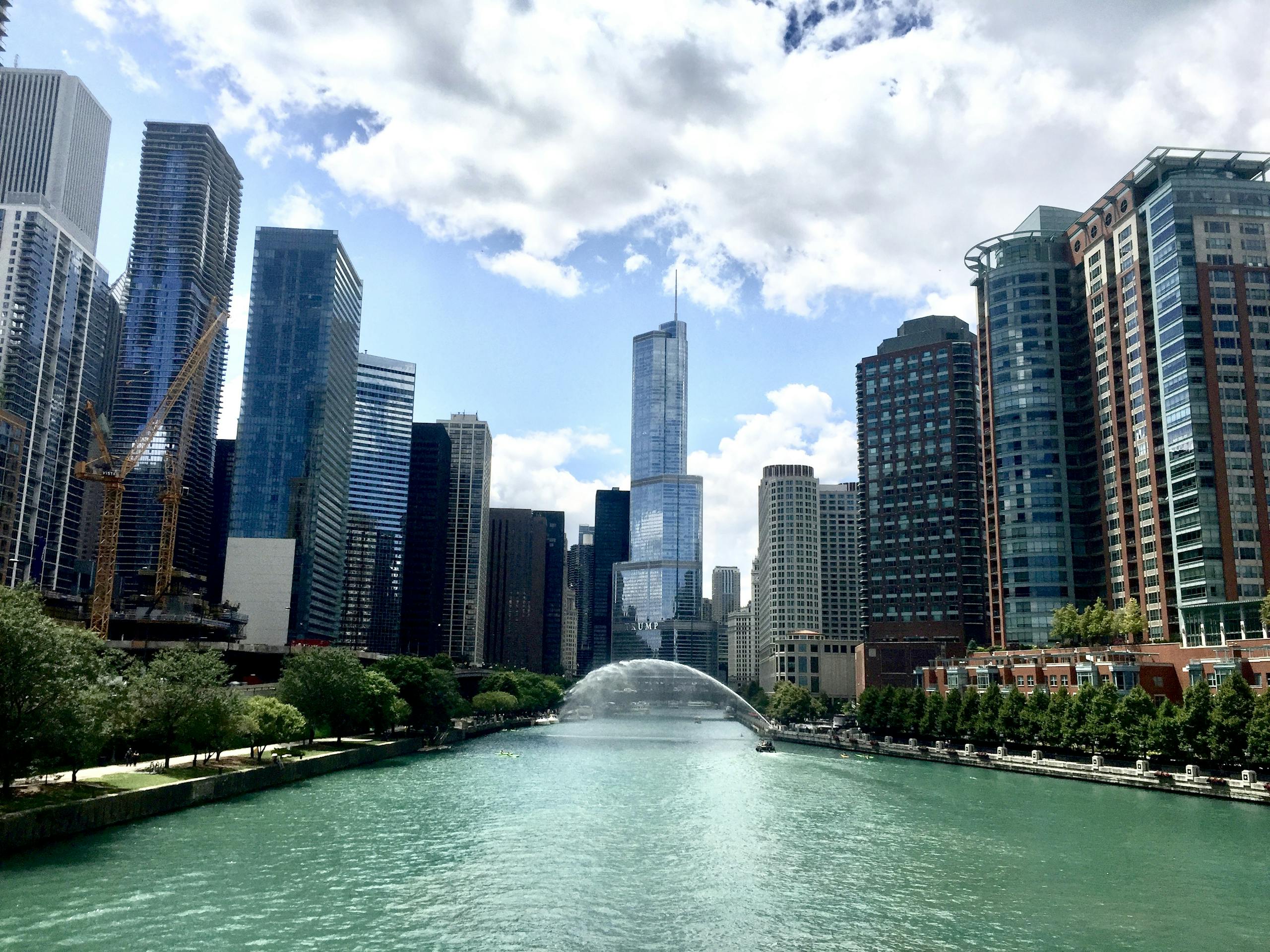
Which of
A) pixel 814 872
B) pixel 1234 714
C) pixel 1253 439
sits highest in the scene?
pixel 1253 439

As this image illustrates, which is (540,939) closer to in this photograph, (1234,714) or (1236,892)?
(1236,892)

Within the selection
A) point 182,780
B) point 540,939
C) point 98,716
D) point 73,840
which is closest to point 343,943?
point 540,939

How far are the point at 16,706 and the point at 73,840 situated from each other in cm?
1073

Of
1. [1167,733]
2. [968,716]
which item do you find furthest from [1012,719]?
[1167,733]

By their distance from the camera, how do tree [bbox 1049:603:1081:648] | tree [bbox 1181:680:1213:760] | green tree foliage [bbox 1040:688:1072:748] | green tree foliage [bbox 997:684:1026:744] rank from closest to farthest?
tree [bbox 1181:680:1213:760]
green tree foliage [bbox 1040:688:1072:748]
green tree foliage [bbox 997:684:1026:744]
tree [bbox 1049:603:1081:648]

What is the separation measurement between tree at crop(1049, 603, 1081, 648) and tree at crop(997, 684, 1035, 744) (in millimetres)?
34742

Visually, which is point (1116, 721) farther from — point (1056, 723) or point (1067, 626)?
point (1067, 626)

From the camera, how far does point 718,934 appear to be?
5422 cm

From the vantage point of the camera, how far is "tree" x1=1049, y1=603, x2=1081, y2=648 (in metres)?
180

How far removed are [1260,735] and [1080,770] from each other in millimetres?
23125

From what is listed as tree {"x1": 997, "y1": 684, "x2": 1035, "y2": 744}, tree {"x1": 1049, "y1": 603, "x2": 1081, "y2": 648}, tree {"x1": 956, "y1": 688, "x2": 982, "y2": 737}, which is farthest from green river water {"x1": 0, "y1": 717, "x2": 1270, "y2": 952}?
tree {"x1": 1049, "y1": 603, "x2": 1081, "y2": 648}

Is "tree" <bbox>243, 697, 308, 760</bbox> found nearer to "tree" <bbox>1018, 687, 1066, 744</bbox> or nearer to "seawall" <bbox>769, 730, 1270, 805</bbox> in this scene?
"seawall" <bbox>769, 730, 1270, 805</bbox>

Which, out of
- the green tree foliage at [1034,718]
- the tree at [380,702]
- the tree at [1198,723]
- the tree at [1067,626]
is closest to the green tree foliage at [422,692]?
the tree at [380,702]

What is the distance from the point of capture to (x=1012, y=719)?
149 m
